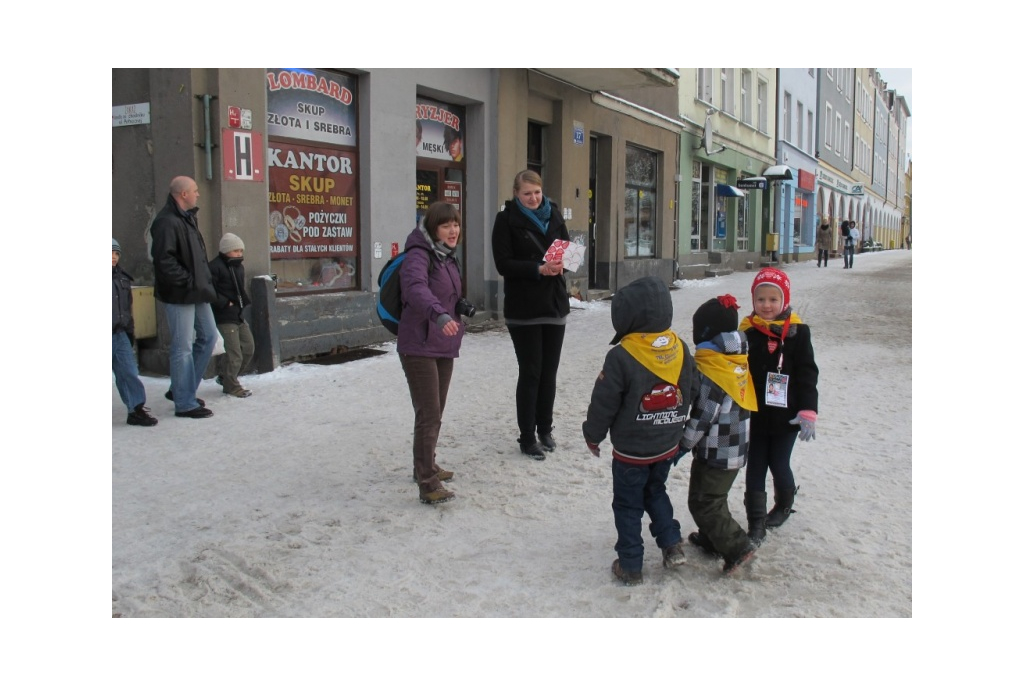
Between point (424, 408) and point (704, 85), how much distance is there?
19.7m

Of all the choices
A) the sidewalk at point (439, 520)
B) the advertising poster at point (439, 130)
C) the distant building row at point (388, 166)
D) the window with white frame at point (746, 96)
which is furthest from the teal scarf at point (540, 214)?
the window with white frame at point (746, 96)

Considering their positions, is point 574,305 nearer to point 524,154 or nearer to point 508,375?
point 524,154

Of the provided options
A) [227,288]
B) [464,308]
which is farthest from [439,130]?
[464,308]

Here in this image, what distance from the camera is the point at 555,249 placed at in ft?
17.5

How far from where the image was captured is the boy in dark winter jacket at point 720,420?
3529 millimetres

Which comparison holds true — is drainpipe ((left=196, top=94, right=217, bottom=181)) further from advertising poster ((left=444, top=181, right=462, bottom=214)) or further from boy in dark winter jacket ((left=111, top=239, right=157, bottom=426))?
advertising poster ((left=444, top=181, right=462, bottom=214))

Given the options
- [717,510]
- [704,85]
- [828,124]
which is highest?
[828,124]

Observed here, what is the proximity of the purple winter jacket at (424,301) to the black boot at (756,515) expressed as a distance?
5.79ft

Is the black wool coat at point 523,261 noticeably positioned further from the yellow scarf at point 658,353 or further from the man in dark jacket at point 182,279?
the man in dark jacket at point 182,279

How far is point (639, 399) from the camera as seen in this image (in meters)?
3.45

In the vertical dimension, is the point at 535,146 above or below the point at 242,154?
above

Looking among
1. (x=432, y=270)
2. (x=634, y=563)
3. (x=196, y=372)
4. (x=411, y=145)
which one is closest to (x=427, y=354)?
(x=432, y=270)

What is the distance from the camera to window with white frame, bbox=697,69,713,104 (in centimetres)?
2169

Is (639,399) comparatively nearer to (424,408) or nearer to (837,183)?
(424,408)
